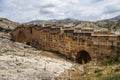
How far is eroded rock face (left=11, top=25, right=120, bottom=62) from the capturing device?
1464 cm

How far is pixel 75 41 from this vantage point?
Answer: 57.4 feet

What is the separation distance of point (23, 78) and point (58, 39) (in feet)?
31.1

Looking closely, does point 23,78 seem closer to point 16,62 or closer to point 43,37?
point 16,62

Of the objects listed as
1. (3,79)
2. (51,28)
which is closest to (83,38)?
(51,28)

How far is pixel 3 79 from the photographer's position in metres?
10.1

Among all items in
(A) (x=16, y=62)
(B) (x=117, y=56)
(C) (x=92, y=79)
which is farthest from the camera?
(B) (x=117, y=56)

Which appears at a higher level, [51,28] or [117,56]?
[51,28]

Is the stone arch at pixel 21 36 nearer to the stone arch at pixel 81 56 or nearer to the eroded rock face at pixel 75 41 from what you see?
the eroded rock face at pixel 75 41

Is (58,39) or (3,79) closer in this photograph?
(3,79)

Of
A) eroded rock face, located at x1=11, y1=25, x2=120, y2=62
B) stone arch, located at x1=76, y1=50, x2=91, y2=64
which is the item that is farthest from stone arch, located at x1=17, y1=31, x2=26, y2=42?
stone arch, located at x1=76, y1=50, x2=91, y2=64

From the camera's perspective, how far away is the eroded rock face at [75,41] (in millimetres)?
14641

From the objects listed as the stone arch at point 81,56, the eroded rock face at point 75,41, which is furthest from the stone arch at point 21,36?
the stone arch at point 81,56

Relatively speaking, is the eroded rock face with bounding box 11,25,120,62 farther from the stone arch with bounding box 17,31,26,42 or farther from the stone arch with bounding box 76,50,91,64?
Answer: the stone arch with bounding box 17,31,26,42

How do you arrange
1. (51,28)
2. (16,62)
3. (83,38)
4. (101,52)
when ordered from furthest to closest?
(51,28) < (83,38) < (101,52) < (16,62)
